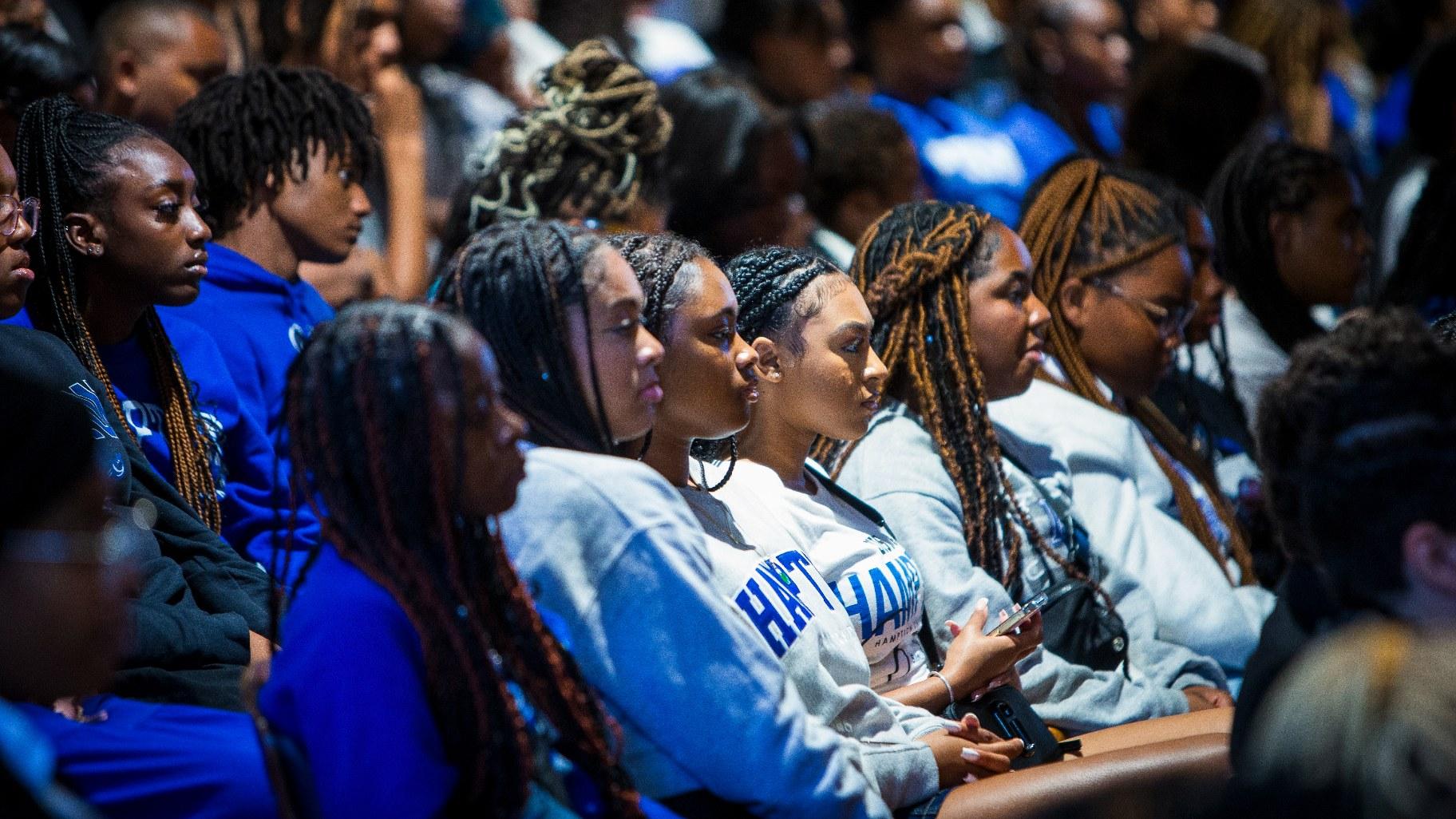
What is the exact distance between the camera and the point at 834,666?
2.81 metres

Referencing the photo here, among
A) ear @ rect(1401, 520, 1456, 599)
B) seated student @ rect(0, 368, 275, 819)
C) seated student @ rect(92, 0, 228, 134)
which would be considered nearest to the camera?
seated student @ rect(0, 368, 275, 819)

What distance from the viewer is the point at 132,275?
3203 millimetres

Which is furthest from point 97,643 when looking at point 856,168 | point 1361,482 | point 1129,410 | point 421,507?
point 856,168

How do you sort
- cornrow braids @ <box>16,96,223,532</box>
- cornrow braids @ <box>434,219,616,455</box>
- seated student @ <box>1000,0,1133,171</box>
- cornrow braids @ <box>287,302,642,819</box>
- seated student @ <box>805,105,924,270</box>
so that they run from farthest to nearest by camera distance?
seated student @ <box>1000,0,1133,171</box>
seated student @ <box>805,105,924,270</box>
cornrow braids @ <box>16,96,223,532</box>
cornrow braids @ <box>434,219,616,455</box>
cornrow braids @ <box>287,302,642,819</box>

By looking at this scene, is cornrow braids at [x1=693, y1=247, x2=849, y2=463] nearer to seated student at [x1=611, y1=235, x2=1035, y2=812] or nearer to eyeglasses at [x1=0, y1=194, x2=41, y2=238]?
seated student at [x1=611, y1=235, x2=1035, y2=812]

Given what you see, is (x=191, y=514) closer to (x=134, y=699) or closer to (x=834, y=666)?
(x=134, y=699)

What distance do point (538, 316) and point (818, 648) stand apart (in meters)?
0.75

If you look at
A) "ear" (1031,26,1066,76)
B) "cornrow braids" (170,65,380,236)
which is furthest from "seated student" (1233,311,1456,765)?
"ear" (1031,26,1066,76)

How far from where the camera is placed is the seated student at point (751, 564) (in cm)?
273

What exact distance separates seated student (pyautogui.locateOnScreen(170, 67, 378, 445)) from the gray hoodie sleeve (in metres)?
1.38

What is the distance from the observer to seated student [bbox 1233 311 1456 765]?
222 cm

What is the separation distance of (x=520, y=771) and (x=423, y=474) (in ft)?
1.31

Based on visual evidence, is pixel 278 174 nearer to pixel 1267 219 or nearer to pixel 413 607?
pixel 413 607

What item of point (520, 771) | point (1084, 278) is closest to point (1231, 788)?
point (520, 771)
